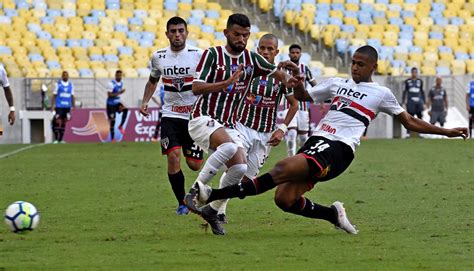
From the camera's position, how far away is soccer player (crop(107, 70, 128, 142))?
30.3 meters

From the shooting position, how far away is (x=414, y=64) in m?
36.8

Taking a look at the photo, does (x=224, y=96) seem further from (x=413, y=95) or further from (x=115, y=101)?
→ (x=413, y=95)

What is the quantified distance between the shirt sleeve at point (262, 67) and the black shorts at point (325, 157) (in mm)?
1177

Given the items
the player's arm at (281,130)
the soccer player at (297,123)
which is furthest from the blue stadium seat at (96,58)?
the player's arm at (281,130)

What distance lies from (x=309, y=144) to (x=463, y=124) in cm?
2546

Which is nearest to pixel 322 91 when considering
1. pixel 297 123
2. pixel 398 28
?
pixel 297 123

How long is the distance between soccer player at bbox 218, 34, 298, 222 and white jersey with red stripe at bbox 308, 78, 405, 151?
1.37 m

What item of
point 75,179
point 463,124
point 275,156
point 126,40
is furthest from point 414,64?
point 75,179

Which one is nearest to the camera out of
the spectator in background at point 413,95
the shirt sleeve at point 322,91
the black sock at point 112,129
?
the shirt sleeve at point 322,91

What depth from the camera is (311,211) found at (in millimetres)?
10055

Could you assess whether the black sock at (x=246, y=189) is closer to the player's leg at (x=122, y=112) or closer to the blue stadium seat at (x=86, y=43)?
the player's leg at (x=122, y=112)

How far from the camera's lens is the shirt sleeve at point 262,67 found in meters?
10.6

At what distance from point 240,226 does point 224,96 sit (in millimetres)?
1298

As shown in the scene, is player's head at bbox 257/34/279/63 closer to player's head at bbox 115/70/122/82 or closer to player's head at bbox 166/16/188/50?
player's head at bbox 166/16/188/50
